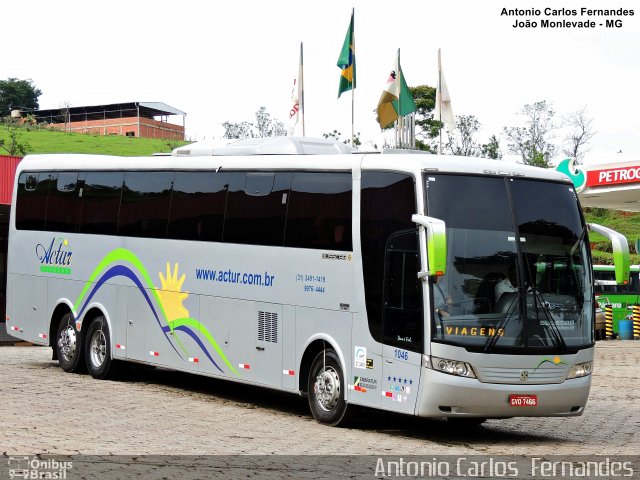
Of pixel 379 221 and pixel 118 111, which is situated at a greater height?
pixel 118 111

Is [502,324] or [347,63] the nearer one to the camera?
[502,324]

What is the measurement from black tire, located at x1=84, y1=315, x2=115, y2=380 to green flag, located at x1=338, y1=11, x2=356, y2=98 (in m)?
16.9

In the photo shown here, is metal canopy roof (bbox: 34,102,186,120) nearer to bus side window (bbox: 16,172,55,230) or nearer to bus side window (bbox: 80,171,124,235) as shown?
bus side window (bbox: 16,172,55,230)

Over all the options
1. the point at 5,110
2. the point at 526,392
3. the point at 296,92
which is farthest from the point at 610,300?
the point at 5,110

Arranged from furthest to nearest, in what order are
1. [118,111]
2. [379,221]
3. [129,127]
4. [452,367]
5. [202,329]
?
[118,111] < [129,127] < [202,329] < [379,221] < [452,367]

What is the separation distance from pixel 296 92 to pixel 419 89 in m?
44.5

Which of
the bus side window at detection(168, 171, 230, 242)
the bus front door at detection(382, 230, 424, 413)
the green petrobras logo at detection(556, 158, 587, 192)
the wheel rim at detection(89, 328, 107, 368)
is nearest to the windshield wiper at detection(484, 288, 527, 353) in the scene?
the bus front door at detection(382, 230, 424, 413)

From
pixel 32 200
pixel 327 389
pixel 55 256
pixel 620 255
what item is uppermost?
pixel 32 200

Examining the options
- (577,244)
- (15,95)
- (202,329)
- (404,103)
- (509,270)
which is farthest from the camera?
(15,95)

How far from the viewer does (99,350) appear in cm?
2056

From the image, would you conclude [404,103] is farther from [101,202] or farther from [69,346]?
[69,346]

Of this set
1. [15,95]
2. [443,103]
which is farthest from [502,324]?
[15,95]

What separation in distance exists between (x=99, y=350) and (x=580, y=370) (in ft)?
30.8

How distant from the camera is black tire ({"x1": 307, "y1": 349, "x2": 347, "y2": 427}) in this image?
14.8m
